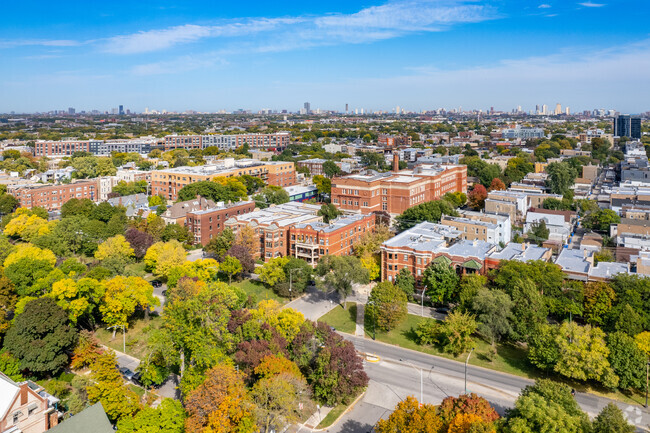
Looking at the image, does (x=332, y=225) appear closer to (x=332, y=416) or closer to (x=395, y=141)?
(x=332, y=416)

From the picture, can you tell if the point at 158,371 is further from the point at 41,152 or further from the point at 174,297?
the point at 41,152

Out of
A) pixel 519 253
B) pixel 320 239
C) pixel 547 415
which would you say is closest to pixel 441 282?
pixel 519 253

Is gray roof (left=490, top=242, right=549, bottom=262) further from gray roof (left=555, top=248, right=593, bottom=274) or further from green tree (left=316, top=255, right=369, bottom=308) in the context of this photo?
green tree (left=316, top=255, right=369, bottom=308)

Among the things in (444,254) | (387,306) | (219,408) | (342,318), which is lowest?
(342,318)

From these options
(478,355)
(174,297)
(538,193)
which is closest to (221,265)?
(174,297)

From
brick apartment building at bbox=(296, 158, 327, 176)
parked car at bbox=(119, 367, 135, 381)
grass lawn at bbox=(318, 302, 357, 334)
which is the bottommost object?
parked car at bbox=(119, 367, 135, 381)

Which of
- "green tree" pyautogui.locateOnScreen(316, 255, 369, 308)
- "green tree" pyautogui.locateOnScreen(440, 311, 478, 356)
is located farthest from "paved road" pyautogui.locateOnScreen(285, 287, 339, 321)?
"green tree" pyautogui.locateOnScreen(440, 311, 478, 356)
